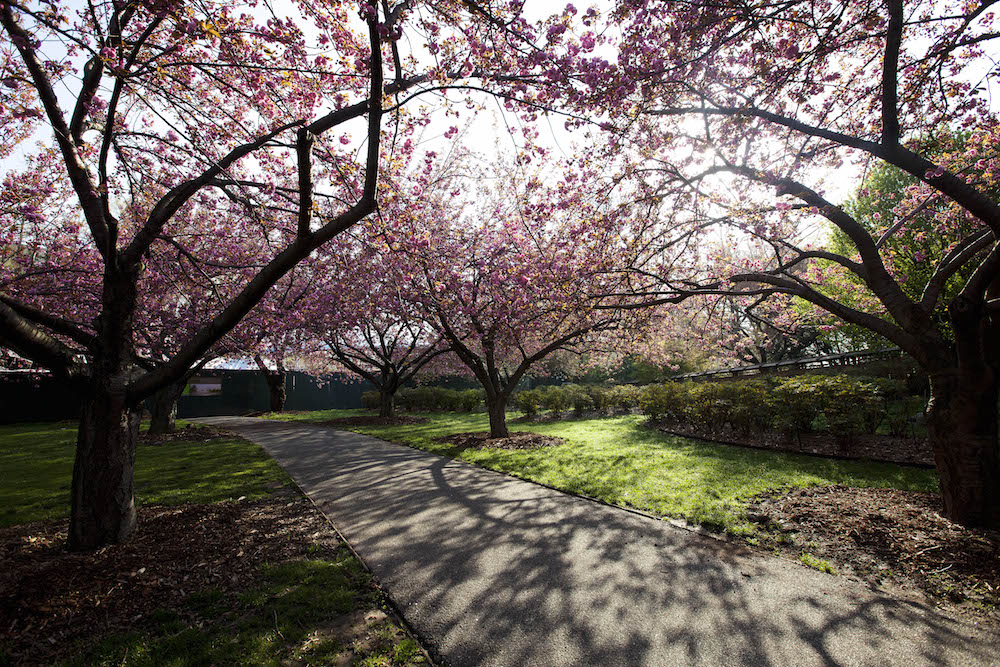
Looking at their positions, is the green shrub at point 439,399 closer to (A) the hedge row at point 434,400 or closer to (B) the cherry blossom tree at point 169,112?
(A) the hedge row at point 434,400

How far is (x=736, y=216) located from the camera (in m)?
5.84

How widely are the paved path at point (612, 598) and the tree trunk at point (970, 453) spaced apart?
1.88m

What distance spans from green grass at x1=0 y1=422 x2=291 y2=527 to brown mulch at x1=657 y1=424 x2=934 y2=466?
8.71 m

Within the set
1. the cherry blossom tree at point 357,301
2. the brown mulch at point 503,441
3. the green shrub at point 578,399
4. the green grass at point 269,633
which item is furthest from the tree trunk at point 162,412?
the green shrub at point 578,399

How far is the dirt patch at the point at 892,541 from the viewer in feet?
10.6

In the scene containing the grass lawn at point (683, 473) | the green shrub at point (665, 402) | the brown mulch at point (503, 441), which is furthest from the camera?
the green shrub at point (665, 402)

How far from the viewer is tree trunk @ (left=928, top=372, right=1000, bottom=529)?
3.99 meters

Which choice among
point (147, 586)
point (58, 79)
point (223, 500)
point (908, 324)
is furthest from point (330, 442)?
point (908, 324)

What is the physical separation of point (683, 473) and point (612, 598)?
3.88 meters

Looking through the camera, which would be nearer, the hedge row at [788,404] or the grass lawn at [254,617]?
the grass lawn at [254,617]

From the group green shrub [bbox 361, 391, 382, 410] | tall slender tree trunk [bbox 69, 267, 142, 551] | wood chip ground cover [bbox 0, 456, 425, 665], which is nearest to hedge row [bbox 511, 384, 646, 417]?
green shrub [bbox 361, 391, 382, 410]

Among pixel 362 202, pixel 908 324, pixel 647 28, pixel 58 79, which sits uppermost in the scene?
pixel 647 28

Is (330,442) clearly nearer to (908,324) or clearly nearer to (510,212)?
(510,212)

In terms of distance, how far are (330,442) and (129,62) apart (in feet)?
31.5
